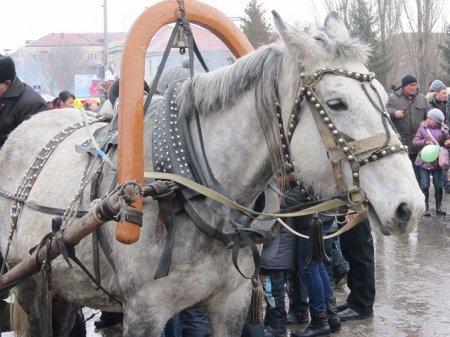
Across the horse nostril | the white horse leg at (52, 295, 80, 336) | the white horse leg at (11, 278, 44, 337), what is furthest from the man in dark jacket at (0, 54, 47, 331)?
the horse nostril

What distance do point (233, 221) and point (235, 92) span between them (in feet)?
1.95

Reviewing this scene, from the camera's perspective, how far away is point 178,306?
299 cm

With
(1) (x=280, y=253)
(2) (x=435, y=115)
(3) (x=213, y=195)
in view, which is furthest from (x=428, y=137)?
(3) (x=213, y=195)

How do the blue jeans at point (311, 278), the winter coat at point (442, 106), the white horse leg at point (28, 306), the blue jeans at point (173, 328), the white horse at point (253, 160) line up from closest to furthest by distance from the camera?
the white horse at point (253, 160), the white horse leg at point (28, 306), the blue jeans at point (173, 328), the blue jeans at point (311, 278), the winter coat at point (442, 106)

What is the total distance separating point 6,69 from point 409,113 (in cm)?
761

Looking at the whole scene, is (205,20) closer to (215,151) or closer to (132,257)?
(215,151)

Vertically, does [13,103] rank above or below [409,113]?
above

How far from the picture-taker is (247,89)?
2941mm

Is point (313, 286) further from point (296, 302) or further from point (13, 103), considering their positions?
point (13, 103)

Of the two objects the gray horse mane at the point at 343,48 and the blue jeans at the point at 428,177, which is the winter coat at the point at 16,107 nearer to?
the gray horse mane at the point at 343,48

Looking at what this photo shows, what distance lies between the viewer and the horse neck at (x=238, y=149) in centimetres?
293

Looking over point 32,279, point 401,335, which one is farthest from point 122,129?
point 401,335

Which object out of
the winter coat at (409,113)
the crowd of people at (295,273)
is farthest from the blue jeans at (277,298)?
the winter coat at (409,113)

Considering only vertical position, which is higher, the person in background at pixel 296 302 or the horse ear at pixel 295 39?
the horse ear at pixel 295 39
